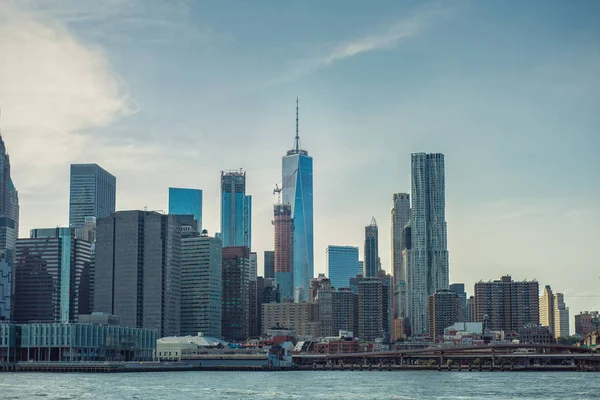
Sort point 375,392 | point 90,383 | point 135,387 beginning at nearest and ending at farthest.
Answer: point 375,392
point 135,387
point 90,383

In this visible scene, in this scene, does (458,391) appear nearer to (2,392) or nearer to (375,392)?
(375,392)

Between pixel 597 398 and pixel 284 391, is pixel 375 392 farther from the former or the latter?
pixel 597 398

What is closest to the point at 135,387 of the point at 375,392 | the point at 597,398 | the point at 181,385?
the point at 181,385

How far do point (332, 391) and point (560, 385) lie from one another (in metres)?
48.7

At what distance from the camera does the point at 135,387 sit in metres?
186

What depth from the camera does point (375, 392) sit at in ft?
568

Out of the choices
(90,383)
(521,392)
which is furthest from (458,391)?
(90,383)

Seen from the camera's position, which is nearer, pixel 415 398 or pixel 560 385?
pixel 415 398

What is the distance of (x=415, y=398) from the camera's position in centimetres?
15888

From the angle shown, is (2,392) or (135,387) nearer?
(2,392)

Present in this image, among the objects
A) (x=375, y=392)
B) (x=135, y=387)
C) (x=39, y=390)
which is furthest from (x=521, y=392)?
(x=39, y=390)

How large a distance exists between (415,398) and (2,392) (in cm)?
6357

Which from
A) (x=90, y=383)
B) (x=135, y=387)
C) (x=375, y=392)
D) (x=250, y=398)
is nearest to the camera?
(x=250, y=398)

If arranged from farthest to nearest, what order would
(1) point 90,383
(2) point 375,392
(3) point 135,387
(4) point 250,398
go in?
1. (1) point 90,383
2. (3) point 135,387
3. (2) point 375,392
4. (4) point 250,398
